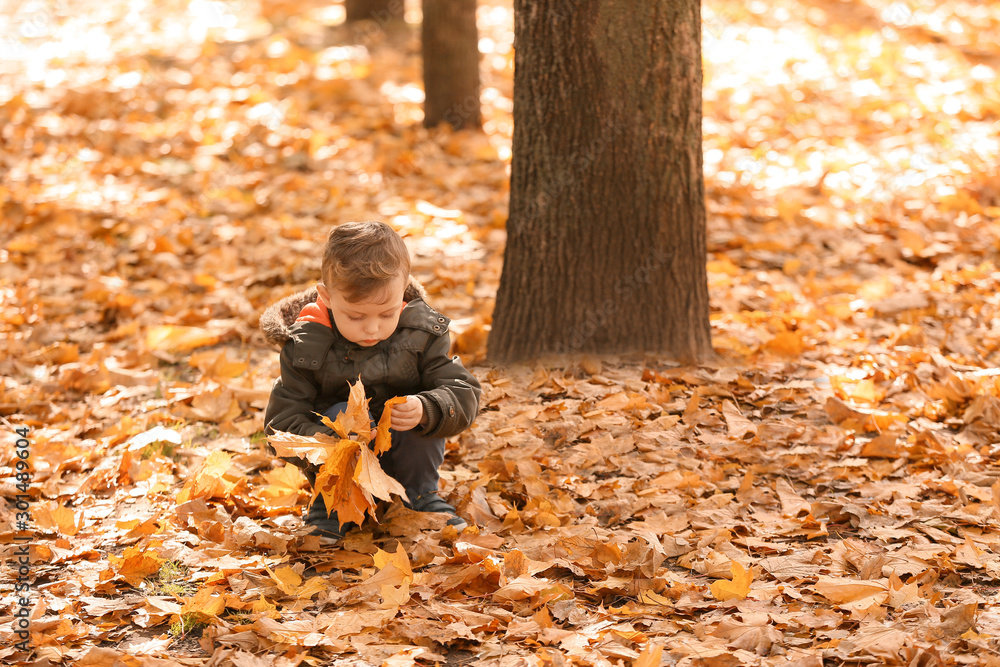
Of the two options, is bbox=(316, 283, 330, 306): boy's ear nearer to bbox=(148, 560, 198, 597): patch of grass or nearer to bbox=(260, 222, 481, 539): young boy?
bbox=(260, 222, 481, 539): young boy

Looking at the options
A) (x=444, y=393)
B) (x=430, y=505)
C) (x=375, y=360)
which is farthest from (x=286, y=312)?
(x=430, y=505)

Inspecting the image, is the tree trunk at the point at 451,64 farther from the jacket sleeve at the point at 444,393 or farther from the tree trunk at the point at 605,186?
the jacket sleeve at the point at 444,393

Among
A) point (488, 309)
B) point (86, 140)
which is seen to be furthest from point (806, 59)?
point (86, 140)

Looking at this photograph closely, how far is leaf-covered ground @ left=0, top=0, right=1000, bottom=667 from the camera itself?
2225 mm

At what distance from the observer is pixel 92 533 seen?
2.71 meters

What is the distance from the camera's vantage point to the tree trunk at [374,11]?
908 centimetres

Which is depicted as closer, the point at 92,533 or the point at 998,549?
the point at 998,549

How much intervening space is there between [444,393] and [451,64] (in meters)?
4.74

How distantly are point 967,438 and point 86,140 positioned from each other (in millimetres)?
6338

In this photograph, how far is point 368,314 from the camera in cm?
250

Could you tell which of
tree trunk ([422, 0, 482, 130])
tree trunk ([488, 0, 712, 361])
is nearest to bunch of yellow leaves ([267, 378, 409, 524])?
tree trunk ([488, 0, 712, 361])

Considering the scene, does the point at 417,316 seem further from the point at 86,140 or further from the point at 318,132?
the point at 86,140

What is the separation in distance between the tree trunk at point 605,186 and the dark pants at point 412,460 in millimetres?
1042

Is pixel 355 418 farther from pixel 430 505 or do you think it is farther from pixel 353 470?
pixel 430 505
